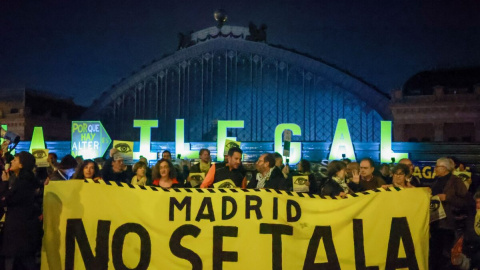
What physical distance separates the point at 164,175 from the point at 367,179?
3153 mm

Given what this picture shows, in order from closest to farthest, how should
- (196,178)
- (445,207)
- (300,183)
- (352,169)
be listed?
(445,207) → (352,169) → (300,183) → (196,178)

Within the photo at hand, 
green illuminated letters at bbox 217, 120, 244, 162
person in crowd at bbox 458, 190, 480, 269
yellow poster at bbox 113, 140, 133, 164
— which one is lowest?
person in crowd at bbox 458, 190, 480, 269

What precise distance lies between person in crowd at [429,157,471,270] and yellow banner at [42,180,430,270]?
974 mm

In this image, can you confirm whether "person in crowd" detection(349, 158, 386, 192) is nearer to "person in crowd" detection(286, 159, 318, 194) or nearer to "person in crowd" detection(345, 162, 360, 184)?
"person in crowd" detection(345, 162, 360, 184)

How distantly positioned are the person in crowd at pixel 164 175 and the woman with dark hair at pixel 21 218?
184 centimetres

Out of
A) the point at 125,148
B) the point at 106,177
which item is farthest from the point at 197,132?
the point at 106,177

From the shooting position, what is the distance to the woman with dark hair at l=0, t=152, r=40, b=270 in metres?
6.29

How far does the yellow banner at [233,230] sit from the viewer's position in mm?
6066

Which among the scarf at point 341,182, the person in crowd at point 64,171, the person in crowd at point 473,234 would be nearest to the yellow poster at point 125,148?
the person in crowd at point 64,171

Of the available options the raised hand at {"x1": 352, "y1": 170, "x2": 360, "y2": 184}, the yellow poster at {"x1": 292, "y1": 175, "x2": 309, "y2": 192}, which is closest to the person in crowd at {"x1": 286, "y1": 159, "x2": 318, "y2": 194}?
the yellow poster at {"x1": 292, "y1": 175, "x2": 309, "y2": 192}

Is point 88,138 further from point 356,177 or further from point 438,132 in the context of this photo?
point 438,132

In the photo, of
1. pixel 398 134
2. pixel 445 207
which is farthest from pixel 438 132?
pixel 445 207

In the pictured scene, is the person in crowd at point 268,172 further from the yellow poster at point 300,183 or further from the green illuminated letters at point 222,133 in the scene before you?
the green illuminated letters at point 222,133

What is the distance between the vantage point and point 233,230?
6.14m
